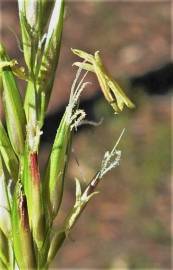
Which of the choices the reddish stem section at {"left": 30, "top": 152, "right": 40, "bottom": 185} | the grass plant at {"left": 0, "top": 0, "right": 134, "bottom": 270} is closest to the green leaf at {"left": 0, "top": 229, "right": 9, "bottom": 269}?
the grass plant at {"left": 0, "top": 0, "right": 134, "bottom": 270}

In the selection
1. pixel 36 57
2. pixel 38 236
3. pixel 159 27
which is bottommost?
pixel 159 27

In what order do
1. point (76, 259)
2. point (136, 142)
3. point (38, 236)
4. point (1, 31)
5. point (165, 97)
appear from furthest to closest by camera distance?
1. point (1, 31)
2. point (165, 97)
3. point (136, 142)
4. point (76, 259)
5. point (38, 236)

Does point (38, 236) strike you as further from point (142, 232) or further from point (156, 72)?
point (156, 72)

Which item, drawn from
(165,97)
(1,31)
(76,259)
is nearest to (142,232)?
(76,259)

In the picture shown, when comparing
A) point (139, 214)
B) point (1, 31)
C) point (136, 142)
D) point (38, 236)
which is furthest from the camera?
point (1, 31)

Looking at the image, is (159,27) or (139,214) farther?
(159,27)

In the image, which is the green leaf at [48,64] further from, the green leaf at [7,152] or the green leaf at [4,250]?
the green leaf at [4,250]

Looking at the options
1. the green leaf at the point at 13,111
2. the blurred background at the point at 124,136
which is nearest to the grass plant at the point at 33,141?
the green leaf at the point at 13,111

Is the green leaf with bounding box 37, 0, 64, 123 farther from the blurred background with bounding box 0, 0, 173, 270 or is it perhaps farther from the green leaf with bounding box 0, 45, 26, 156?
the blurred background with bounding box 0, 0, 173, 270

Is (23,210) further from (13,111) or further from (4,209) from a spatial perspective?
(13,111)
